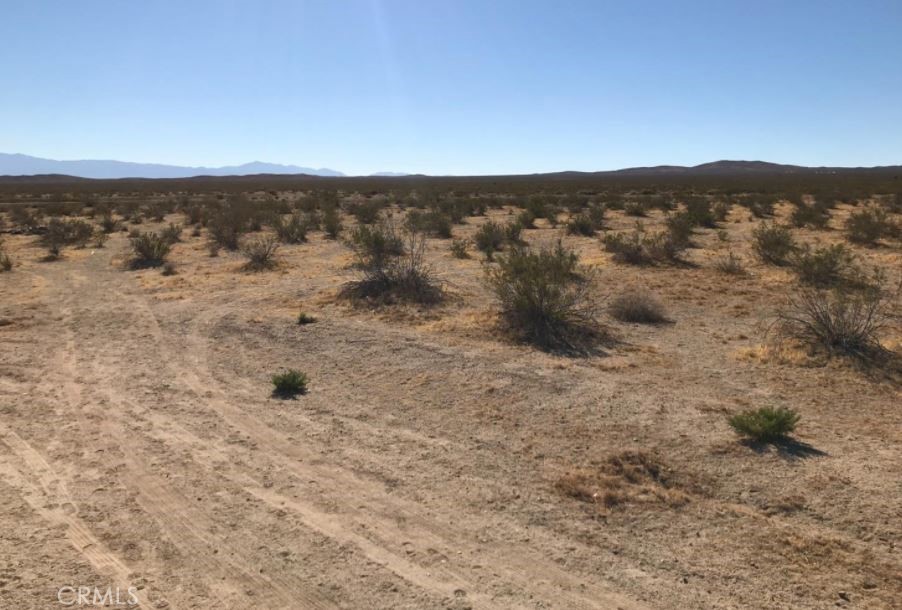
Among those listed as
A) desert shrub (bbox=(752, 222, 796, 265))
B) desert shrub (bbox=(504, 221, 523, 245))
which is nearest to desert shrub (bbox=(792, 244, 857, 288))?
desert shrub (bbox=(752, 222, 796, 265))

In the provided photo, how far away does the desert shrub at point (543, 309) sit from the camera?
9.72 m

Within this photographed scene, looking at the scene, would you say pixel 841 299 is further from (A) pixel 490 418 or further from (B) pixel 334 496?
(B) pixel 334 496

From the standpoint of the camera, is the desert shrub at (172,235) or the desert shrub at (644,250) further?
the desert shrub at (172,235)

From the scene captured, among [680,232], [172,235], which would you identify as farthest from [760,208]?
[172,235]

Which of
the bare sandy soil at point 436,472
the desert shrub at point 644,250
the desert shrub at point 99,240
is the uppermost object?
the desert shrub at point 644,250

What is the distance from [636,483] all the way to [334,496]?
2.56m

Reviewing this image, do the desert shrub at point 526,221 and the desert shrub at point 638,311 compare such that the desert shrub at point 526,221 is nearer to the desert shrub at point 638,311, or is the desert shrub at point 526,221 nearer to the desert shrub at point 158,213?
the desert shrub at point 638,311

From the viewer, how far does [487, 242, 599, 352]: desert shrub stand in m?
9.72

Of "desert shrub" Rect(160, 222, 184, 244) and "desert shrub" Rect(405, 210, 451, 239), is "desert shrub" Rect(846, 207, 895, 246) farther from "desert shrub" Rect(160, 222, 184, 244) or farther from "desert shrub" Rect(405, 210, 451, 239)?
"desert shrub" Rect(160, 222, 184, 244)

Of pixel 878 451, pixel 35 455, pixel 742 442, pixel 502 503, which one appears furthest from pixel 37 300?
pixel 878 451

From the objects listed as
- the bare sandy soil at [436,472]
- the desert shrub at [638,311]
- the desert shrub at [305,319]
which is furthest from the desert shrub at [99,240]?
the desert shrub at [638,311]

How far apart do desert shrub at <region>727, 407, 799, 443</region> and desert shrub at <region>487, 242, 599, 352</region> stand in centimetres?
330

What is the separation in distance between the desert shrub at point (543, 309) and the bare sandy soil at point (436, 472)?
58cm

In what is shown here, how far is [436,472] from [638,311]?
6.51 m
